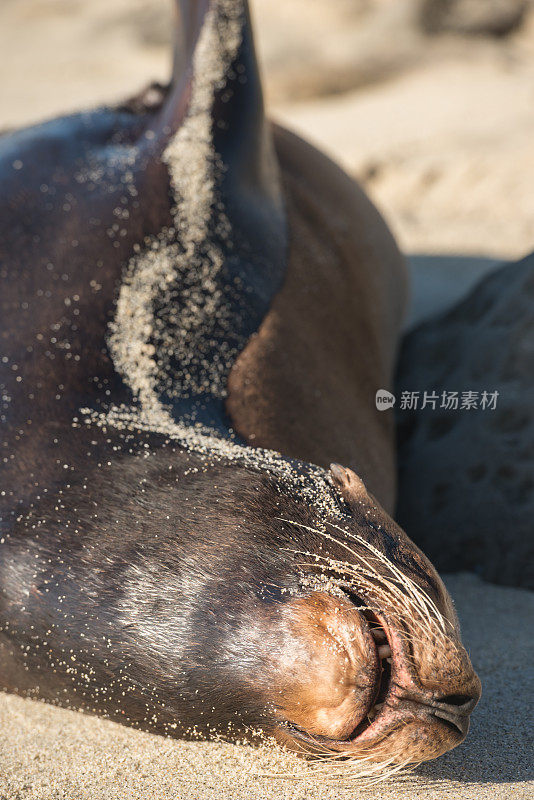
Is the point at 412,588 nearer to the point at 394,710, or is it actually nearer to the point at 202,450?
the point at 394,710

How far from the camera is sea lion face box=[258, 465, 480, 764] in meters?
1.51

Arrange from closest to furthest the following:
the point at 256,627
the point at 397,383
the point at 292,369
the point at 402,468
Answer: the point at 256,627
the point at 292,369
the point at 402,468
the point at 397,383

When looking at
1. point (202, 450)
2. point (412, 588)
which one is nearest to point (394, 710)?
point (412, 588)

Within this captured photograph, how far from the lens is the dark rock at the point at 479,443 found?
2.77 metres

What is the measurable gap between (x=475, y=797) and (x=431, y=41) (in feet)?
22.4

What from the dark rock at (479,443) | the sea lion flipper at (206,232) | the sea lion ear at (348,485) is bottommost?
the dark rock at (479,443)

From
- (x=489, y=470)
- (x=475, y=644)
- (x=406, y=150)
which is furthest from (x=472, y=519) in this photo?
(x=406, y=150)

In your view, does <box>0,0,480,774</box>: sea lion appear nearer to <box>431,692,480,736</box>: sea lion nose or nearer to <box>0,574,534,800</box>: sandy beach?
<box>431,692,480,736</box>: sea lion nose

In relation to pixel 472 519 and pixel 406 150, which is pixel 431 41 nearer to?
pixel 406 150

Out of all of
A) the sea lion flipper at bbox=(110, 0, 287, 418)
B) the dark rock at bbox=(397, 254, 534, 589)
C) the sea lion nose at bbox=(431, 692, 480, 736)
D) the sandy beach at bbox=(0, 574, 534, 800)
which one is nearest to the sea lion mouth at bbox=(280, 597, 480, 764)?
the sea lion nose at bbox=(431, 692, 480, 736)

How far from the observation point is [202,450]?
6.27 ft

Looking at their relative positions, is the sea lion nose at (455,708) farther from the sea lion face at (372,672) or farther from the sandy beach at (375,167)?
the sandy beach at (375,167)

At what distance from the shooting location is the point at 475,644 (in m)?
2.22

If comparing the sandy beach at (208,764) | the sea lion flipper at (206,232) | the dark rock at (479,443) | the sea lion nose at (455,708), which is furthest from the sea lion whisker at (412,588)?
the dark rock at (479,443)
